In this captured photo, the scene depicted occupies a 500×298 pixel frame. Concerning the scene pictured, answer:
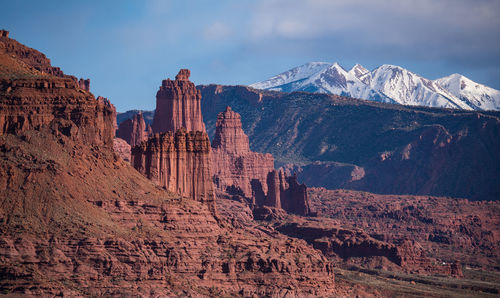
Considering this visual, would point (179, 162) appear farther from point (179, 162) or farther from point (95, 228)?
point (95, 228)

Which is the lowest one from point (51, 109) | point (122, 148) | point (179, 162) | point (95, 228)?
point (95, 228)

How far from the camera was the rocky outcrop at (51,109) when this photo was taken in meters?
125

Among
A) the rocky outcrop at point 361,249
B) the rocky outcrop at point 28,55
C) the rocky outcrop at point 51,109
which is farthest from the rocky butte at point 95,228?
the rocky outcrop at point 361,249

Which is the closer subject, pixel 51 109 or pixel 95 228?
pixel 95 228

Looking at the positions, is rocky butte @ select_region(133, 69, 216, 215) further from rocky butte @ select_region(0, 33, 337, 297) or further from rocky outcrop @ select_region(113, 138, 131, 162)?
rocky outcrop @ select_region(113, 138, 131, 162)

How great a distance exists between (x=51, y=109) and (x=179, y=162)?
2044cm

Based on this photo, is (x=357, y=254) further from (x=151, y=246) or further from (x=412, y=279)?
(x=151, y=246)

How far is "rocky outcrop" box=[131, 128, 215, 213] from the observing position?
14250cm

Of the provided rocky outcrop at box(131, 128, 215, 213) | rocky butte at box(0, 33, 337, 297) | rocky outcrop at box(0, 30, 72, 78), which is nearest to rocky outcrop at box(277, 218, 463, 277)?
rocky outcrop at box(0, 30, 72, 78)

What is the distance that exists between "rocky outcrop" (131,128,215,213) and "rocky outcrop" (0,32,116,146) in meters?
Result: 10.6

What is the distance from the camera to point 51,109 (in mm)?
127688

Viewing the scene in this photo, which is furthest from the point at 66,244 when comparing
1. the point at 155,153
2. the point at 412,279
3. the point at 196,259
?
the point at 412,279

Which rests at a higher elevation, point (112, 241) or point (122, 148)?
point (122, 148)

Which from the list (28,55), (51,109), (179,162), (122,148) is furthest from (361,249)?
(51,109)
